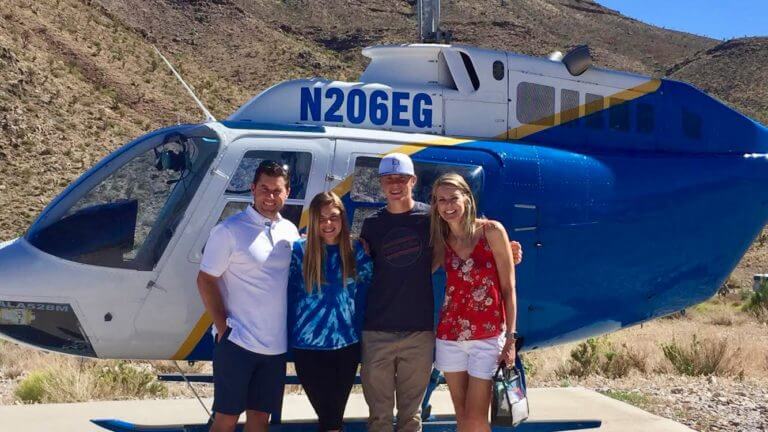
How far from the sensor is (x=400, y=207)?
475 cm

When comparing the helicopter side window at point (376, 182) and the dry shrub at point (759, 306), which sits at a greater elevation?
the helicopter side window at point (376, 182)

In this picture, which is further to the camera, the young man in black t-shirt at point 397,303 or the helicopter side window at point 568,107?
the helicopter side window at point 568,107

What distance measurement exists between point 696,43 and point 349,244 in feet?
221

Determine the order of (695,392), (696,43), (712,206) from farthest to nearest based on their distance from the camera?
(696,43) → (695,392) → (712,206)

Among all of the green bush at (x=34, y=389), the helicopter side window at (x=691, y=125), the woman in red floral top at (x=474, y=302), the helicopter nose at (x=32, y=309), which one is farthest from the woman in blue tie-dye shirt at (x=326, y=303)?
the green bush at (x=34, y=389)

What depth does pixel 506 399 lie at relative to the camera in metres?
4.52

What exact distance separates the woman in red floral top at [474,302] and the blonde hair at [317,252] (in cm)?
52

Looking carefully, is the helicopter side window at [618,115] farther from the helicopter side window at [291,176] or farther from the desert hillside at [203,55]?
the desert hillside at [203,55]

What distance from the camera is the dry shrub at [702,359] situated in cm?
1060

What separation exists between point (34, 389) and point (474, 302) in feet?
20.7

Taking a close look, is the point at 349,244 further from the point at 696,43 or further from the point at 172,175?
the point at 696,43

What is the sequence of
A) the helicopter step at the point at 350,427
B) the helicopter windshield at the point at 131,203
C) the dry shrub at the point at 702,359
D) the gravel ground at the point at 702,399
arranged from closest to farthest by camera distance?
the helicopter windshield at the point at 131,203 → the helicopter step at the point at 350,427 → the gravel ground at the point at 702,399 → the dry shrub at the point at 702,359

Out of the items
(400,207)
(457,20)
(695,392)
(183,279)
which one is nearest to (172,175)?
(183,279)

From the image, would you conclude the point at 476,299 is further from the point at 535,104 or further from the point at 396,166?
the point at 535,104
